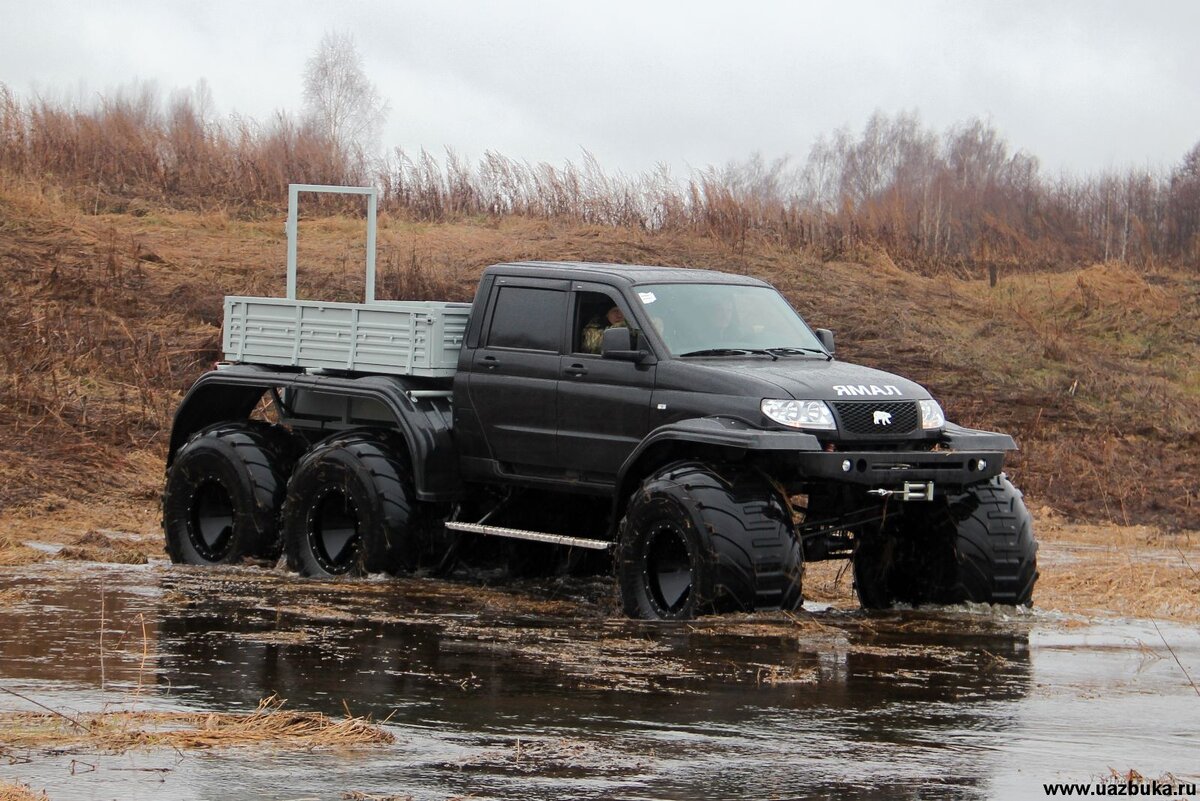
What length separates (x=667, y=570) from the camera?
1111cm

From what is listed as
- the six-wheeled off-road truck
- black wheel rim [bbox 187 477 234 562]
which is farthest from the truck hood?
black wheel rim [bbox 187 477 234 562]

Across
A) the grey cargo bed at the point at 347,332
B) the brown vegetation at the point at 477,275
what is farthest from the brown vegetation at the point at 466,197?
the grey cargo bed at the point at 347,332

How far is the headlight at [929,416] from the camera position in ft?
37.3

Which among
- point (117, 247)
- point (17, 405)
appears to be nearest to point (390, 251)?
point (117, 247)

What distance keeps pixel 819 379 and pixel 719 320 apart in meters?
1.12

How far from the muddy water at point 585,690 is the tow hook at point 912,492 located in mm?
764

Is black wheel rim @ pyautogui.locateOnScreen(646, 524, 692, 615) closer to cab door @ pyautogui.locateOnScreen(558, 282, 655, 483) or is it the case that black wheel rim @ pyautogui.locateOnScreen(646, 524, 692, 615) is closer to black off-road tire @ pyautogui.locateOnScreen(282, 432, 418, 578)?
cab door @ pyautogui.locateOnScreen(558, 282, 655, 483)

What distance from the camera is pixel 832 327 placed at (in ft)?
89.4

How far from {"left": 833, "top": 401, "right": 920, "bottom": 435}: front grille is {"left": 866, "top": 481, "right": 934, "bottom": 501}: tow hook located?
38 centimetres

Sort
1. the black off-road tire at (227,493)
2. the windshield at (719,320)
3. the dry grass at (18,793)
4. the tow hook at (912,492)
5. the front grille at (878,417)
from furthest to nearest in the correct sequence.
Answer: the black off-road tire at (227,493)
the windshield at (719,320)
the front grille at (878,417)
the tow hook at (912,492)
the dry grass at (18,793)

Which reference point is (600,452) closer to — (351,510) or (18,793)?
(351,510)

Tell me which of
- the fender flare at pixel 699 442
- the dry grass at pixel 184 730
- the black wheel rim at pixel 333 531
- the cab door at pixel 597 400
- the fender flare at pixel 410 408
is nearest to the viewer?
the dry grass at pixel 184 730

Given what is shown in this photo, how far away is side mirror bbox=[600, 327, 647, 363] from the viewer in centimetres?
1152

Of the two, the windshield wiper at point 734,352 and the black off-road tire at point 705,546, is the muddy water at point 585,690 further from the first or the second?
the windshield wiper at point 734,352
